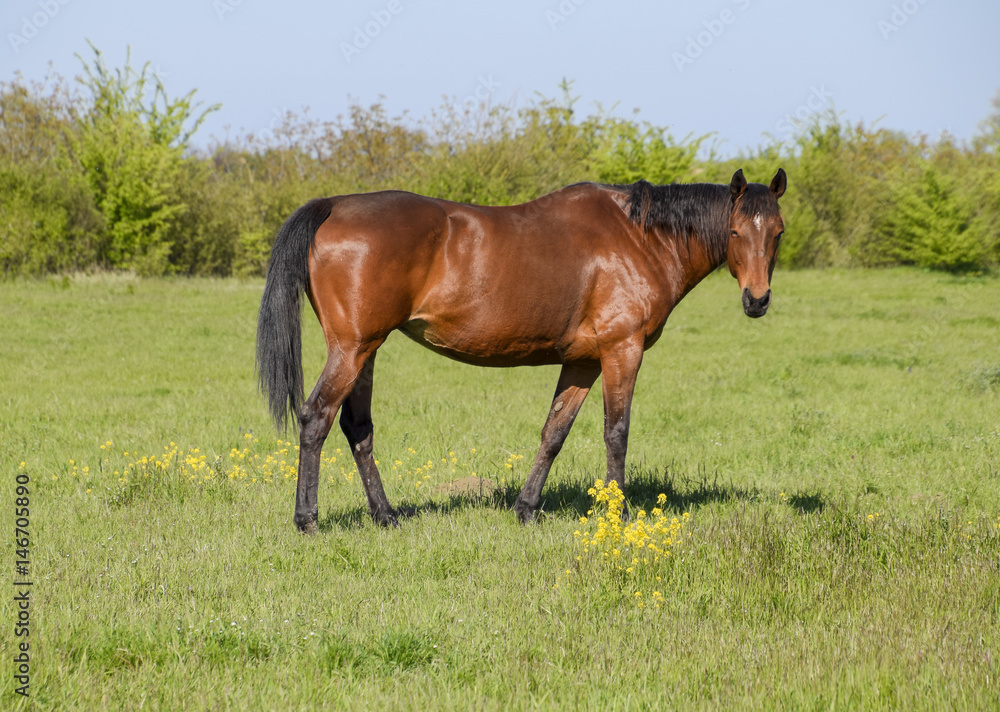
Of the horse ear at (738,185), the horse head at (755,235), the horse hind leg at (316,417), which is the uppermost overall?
the horse ear at (738,185)

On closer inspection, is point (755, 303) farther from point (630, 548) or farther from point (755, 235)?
point (630, 548)

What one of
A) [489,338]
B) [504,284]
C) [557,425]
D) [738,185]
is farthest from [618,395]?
[738,185]

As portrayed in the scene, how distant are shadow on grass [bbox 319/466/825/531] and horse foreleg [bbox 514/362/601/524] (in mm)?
144

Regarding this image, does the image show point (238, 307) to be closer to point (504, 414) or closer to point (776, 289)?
point (504, 414)

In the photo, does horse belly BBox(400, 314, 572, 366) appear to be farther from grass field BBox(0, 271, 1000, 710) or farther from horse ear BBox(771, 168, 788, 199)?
horse ear BBox(771, 168, 788, 199)

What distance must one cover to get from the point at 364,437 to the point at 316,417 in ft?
2.04

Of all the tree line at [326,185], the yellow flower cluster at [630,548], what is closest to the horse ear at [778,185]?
the yellow flower cluster at [630,548]

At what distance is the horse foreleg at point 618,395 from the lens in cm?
576

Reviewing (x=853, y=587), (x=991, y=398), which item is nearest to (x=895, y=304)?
(x=991, y=398)

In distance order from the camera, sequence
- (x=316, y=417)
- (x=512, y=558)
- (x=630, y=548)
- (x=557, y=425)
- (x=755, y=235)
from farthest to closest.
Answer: (x=557, y=425), (x=755, y=235), (x=316, y=417), (x=512, y=558), (x=630, y=548)

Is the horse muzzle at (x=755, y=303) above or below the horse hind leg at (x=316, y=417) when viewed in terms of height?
above

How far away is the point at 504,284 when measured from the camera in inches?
216

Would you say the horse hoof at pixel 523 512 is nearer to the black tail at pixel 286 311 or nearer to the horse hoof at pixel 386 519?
the horse hoof at pixel 386 519

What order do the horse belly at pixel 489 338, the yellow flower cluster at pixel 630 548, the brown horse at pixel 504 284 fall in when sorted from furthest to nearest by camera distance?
the horse belly at pixel 489 338 < the brown horse at pixel 504 284 < the yellow flower cluster at pixel 630 548
